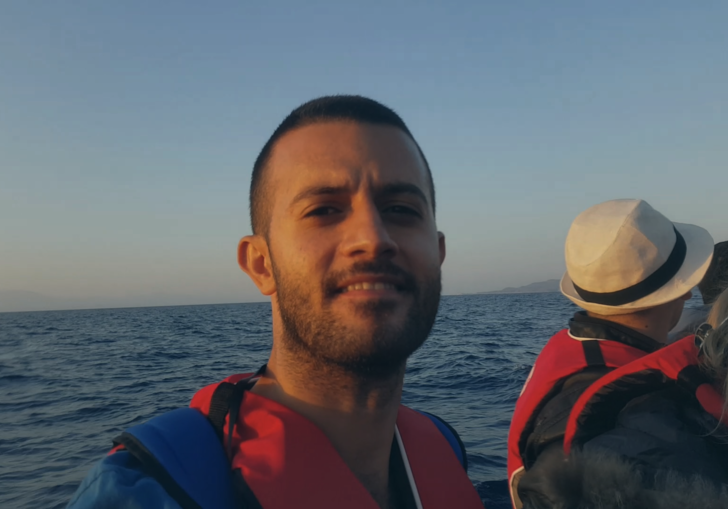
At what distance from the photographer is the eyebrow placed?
5.90ft

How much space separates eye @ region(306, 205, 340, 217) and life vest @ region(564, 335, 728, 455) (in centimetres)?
112

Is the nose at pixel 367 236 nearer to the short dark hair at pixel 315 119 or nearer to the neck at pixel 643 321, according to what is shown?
the short dark hair at pixel 315 119

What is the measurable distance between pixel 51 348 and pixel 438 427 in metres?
26.6

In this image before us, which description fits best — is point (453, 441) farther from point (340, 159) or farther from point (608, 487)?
point (340, 159)

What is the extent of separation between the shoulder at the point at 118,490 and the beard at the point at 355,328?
62 cm

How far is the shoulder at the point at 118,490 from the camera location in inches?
48.8

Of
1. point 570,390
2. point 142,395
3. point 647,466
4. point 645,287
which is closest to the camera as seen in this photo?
point 647,466

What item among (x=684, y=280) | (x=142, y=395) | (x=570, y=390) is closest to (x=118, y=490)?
(x=570, y=390)

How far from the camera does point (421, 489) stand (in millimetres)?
2000

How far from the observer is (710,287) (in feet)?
9.46

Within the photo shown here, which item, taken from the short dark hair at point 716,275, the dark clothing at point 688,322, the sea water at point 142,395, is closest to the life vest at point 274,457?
the dark clothing at point 688,322

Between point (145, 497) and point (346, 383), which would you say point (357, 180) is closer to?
point (346, 383)

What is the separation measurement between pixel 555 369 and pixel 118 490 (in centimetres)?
174

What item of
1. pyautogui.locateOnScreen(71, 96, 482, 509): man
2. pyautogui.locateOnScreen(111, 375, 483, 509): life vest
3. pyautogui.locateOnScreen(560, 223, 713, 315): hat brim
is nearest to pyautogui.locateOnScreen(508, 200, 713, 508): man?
pyautogui.locateOnScreen(560, 223, 713, 315): hat brim
